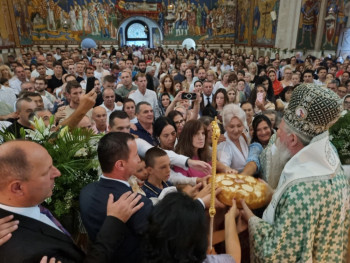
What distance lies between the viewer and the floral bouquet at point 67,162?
1.67 meters

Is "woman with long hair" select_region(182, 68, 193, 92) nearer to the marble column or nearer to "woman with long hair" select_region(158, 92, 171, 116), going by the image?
"woman with long hair" select_region(158, 92, 171, 116)

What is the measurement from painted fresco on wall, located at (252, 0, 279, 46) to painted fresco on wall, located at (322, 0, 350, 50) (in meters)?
3.16

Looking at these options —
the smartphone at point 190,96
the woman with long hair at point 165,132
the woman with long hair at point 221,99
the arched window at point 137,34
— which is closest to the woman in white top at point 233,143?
the woman with long hair at point 165,132

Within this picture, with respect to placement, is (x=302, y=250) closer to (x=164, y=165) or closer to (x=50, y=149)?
(x=164, y=165)

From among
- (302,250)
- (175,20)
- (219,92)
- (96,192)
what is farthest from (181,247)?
(175,20)

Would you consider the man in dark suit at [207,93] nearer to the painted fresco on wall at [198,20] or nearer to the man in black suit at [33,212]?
the man in black suit at [33,212]

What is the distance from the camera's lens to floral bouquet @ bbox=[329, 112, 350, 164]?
235cm

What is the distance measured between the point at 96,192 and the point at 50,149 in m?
0.50

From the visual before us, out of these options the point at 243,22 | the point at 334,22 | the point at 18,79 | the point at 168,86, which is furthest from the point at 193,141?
the point at 243,22

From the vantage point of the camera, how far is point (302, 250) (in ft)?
4.64

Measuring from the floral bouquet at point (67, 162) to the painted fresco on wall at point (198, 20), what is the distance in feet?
77.0

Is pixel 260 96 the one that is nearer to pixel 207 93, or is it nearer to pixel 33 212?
pixel 207 93

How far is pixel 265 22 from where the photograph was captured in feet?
56.5

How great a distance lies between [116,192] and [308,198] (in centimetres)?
108
